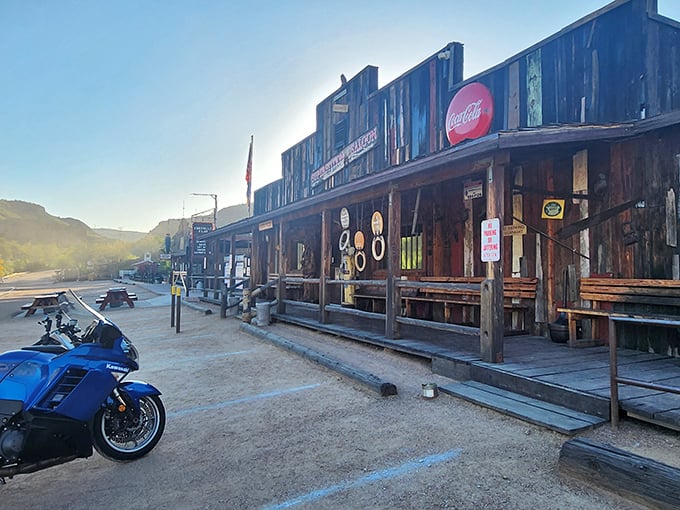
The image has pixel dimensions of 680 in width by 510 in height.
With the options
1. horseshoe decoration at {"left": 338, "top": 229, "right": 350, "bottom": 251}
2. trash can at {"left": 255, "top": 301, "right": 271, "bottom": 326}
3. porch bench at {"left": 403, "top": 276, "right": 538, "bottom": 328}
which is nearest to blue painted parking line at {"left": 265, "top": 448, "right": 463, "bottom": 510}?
porch bench at {"left": 403, "top": 276, "right": 538, "bottom": 328}

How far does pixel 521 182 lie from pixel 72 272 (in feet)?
177

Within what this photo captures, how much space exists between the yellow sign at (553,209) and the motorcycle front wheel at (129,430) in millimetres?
5478

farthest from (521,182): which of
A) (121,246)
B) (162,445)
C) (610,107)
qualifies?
(121,246)

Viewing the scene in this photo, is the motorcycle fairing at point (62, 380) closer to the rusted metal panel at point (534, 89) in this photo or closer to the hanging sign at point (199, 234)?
the rusted metal panel at point (534, 89)

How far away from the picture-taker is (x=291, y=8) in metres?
9.45

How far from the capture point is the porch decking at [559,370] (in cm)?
325

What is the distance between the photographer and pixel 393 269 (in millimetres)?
6270

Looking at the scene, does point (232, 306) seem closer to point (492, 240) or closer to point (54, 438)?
point (492, 240)

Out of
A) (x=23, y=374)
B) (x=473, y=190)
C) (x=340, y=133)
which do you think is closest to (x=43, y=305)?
(x=340, y=133)

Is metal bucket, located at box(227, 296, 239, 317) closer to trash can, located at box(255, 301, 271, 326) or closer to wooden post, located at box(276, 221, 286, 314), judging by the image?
wooden post, located at box(276, 221, 286, 314)

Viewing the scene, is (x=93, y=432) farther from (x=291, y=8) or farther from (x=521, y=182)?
(x=291, y=8)

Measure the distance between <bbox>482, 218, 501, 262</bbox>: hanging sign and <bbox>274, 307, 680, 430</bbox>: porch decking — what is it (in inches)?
46.5

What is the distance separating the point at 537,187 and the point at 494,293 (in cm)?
275

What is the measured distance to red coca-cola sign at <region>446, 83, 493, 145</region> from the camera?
7012 millimetres
